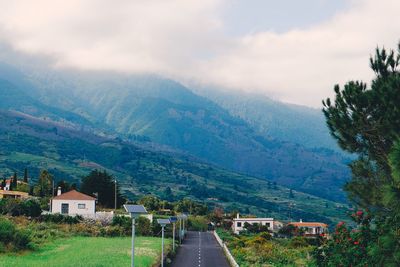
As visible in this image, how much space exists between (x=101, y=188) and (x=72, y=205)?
23.2 m

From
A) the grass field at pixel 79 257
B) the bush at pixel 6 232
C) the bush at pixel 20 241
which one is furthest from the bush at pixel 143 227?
the bush at pixel 6 232

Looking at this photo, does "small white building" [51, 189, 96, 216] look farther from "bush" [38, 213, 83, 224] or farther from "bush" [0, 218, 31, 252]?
"bush" [0, 218, 31, 252]

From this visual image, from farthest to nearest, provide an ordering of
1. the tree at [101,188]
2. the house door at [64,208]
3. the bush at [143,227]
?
the tree at [101,188], the house door at [64,208], the bush at [143,227]

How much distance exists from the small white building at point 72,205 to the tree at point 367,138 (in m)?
61.6

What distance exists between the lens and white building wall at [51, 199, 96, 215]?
8494 centimetres

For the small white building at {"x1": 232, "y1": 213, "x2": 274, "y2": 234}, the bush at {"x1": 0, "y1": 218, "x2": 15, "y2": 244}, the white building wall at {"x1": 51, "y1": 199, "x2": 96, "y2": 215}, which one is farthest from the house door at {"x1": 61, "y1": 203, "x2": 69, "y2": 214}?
the small white building at {"x1": 232, "y1": 213, "x2": 274, "y2": 234}

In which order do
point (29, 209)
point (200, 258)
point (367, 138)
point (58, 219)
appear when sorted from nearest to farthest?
point (367, 138) < point (200, 258) < point (29, 209) < point (58, 219)

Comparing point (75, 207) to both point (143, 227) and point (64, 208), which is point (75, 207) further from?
point (143, 227)

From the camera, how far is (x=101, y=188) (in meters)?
109

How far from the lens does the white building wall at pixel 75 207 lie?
3344 inches

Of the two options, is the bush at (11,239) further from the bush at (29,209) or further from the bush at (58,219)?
the bush at (29,209)

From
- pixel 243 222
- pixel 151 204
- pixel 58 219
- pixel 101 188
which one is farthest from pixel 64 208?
pixel 243 222

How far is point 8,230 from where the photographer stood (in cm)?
4697

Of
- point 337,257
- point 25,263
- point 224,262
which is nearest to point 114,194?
point 224,262
